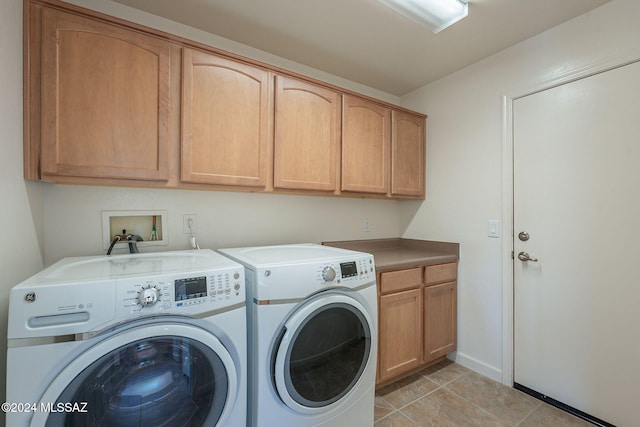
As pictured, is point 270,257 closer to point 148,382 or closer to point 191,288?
point 191,288

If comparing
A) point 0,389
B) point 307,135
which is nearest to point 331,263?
point 307,135

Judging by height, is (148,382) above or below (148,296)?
below

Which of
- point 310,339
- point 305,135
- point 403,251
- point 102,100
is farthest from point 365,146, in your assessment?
point 102,100

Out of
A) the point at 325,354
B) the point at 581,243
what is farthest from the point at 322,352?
the point at 581,243

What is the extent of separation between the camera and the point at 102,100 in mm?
1271

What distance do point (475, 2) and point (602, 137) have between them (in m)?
1.06

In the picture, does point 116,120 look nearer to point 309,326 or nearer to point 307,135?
point 307,135

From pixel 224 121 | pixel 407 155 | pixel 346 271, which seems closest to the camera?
pixel 346 271

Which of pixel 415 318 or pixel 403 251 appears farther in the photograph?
pixel 403 251

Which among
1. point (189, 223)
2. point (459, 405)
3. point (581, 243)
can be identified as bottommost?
point (459, 405)

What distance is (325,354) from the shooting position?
4.33 feet

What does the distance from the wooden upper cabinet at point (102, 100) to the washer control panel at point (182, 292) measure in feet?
2.18

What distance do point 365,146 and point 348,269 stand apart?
1124 millimetres

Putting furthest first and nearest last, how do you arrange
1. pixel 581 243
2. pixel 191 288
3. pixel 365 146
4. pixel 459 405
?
1. pixel 365 146
2. pixel 459 405
3. pixel 581 243
4. pixel 191 288
